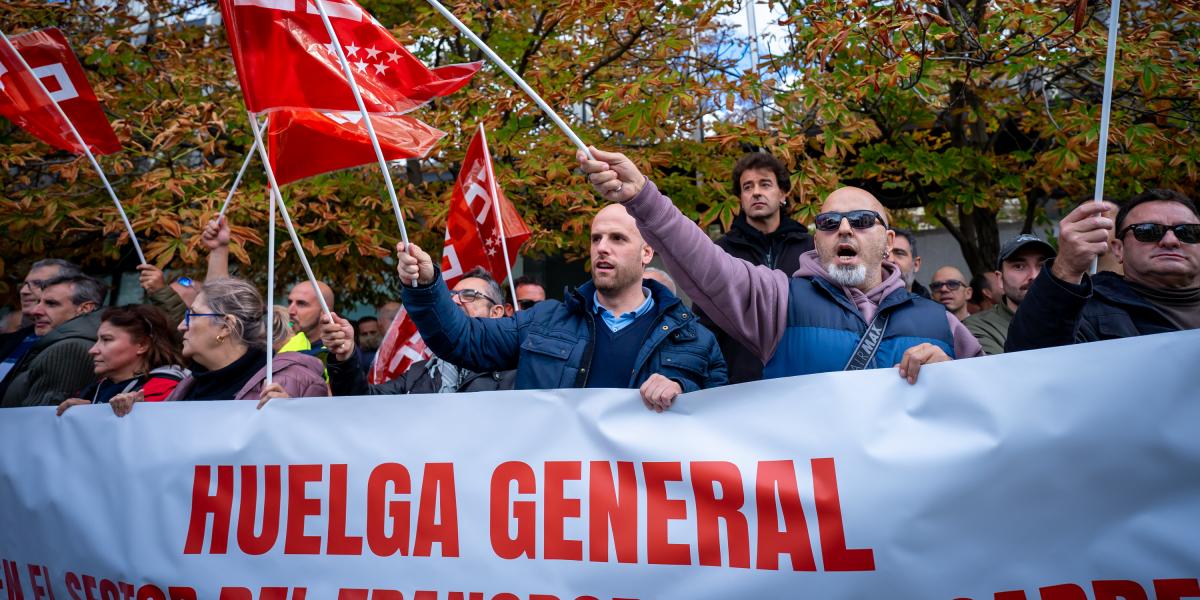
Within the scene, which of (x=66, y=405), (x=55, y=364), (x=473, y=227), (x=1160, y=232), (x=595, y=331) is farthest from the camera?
(x=473, y=227)

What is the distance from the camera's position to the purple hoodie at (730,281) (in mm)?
2668

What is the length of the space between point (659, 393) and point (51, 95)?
13.6 ft

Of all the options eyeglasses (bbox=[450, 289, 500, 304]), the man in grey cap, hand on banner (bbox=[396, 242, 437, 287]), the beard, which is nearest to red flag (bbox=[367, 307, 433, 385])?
eyeglasses (bbox=[450, 289, 500, 304])

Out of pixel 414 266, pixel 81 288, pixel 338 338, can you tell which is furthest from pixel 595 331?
pixel 81 288

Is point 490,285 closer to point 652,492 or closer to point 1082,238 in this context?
point 652,492

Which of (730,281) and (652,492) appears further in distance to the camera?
(730,281)

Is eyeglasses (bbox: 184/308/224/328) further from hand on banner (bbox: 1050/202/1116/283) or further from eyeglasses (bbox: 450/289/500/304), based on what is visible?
hand on banner (bbox: 1050/202/1116/283)

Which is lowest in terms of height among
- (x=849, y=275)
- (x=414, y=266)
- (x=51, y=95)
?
(x=849, y=275)

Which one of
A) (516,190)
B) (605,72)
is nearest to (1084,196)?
(605,72)

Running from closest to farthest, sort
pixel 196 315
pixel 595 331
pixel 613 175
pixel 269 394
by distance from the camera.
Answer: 1. pixel 613 175
2. pixel 269 394
3. pixel 595 331
4. pixel 196 315

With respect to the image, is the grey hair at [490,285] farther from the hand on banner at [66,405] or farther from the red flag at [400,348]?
the hand on banner at [66,405]

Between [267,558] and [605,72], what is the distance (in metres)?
5.24

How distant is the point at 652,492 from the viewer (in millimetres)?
2693

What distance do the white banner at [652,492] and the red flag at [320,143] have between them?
1.08 m
